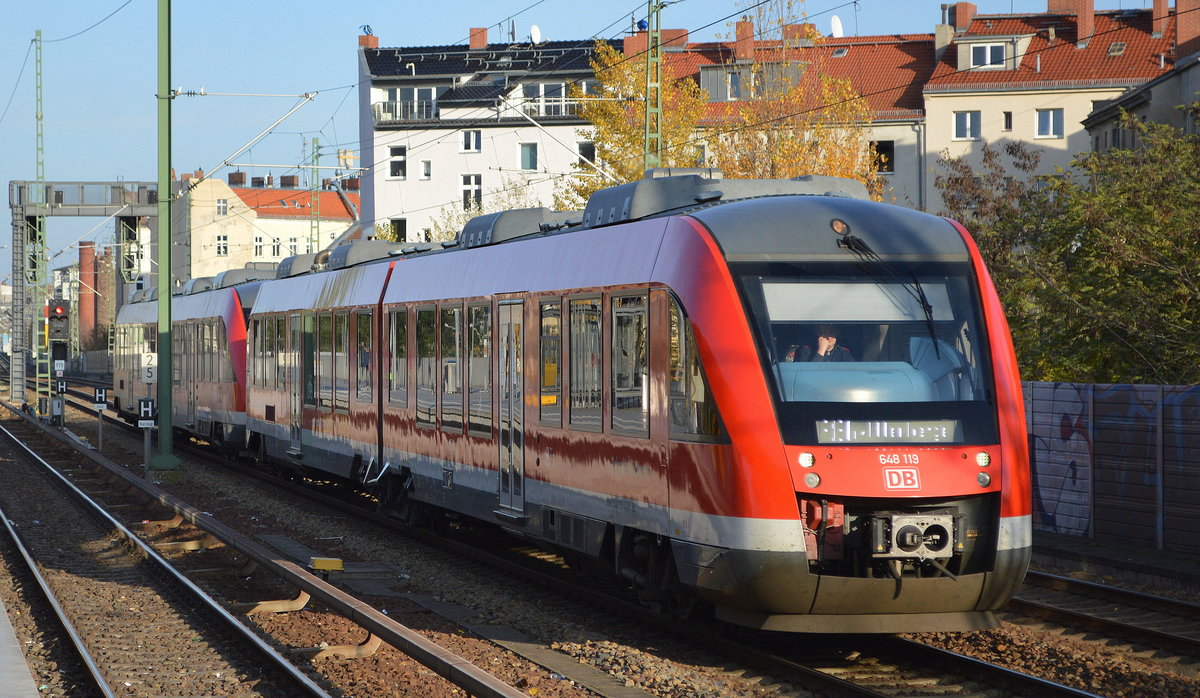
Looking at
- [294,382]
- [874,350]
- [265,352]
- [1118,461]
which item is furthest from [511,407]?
[265,352]

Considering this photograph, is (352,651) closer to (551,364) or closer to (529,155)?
(551,364)

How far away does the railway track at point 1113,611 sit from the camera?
1045 cm

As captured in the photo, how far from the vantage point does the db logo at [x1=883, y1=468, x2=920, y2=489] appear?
29.7 ft

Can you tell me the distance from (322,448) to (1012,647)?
38.6 ft

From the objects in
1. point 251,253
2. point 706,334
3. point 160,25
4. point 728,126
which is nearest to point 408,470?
point 706,334

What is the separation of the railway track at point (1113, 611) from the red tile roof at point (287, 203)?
10372 cm

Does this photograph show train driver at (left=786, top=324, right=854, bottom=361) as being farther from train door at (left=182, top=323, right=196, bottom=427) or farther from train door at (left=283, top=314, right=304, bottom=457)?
train door at (left=182, top=323, right=196, bottom=427)

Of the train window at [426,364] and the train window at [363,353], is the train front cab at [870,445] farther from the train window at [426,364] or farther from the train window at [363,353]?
the train window at [363,353]

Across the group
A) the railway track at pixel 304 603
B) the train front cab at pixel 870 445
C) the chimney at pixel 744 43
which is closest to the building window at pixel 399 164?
the chimney at pixel 744 43

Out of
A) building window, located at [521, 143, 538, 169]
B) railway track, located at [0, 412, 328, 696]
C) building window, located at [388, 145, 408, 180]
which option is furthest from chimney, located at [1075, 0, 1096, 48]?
railway track, located at [0, 412, 328, 696]

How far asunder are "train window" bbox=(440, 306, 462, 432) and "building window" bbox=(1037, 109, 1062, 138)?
46.5 m

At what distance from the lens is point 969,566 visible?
928cm

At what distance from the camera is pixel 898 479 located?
9.08m

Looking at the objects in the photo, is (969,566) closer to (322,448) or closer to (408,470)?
(408,470)
